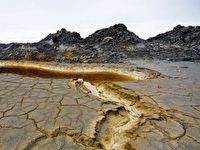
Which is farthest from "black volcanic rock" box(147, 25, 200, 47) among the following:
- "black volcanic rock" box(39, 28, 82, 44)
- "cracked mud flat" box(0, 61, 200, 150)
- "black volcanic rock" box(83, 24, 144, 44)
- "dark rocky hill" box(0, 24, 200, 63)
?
"cracked mud flat" box(0, 61, 200, 150)

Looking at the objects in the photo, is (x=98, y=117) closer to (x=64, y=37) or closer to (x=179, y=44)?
(x=64, y=37)

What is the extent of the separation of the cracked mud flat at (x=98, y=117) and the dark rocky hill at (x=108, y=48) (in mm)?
6942

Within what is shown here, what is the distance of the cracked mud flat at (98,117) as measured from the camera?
2.64 meters

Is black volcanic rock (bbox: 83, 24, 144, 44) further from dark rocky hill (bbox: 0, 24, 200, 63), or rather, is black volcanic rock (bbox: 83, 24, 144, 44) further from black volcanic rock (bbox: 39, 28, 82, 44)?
black volcanic rock (bbox: 39, 28, 82, 44)

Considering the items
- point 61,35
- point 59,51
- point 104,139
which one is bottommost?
point 104,139

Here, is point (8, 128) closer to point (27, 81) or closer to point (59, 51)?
point (27, 81)

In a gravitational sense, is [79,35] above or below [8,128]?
above

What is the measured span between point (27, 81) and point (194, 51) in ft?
40.5

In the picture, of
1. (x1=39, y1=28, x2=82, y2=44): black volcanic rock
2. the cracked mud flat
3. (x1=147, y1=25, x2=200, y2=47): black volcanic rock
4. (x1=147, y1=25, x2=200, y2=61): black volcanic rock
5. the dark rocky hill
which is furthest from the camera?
(x1=147, y1=25, x2=200, y2=47): black volcanic rock

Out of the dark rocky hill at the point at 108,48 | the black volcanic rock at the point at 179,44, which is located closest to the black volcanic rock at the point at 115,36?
the dark rocky hill at the point at 108,48

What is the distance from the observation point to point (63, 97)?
13.7 ft

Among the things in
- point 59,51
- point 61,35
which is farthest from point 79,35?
point 59,51

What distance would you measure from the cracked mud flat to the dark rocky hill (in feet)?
22.8

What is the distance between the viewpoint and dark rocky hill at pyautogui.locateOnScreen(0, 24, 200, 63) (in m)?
12.7
